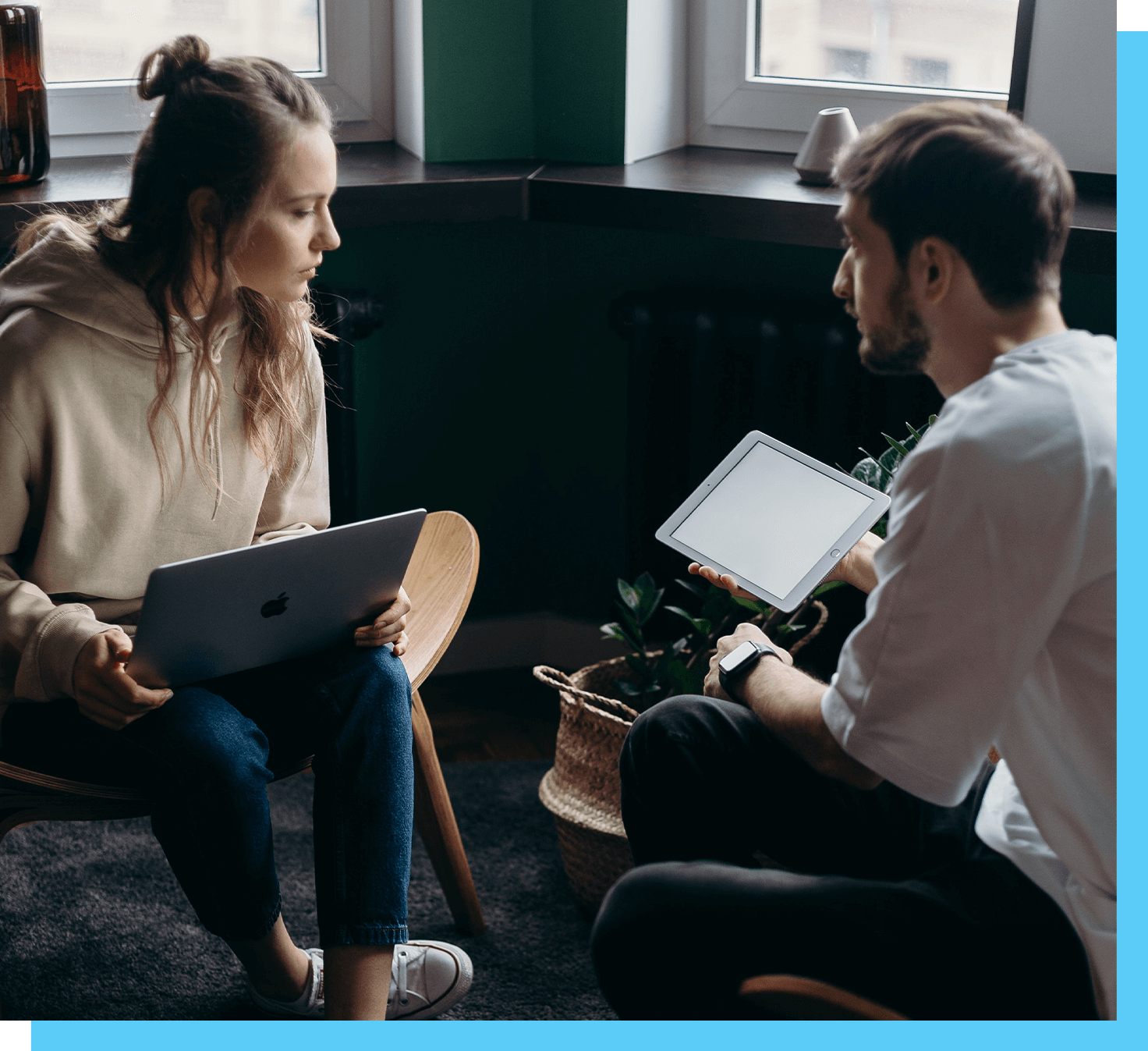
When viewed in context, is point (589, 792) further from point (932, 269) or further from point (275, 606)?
point (932, 269)

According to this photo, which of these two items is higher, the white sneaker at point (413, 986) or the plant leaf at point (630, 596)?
the plant leaf at point (630, 596)

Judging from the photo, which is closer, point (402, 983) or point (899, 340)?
point (899, 340)

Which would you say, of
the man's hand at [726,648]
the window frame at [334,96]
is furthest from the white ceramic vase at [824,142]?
the man's hand at [726,648]

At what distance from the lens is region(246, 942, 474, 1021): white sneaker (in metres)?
1.44

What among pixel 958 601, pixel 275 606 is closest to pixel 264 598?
pixel 275 606

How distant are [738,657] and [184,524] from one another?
63 centimetres

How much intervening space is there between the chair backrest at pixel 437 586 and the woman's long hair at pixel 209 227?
9.7 inches

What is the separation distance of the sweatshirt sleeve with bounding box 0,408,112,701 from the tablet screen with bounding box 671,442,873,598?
604mm

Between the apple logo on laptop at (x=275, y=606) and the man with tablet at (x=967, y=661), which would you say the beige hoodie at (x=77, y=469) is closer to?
the apple logo on laptop at (x=275, y=606)

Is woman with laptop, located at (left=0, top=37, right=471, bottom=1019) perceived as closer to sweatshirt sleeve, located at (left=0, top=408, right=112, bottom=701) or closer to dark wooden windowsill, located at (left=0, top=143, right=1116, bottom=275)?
sweatshirt sleeve, located at (left=0, top=408, right=112, bottom=701)

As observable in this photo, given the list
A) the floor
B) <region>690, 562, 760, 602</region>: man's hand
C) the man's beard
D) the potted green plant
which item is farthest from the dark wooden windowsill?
the floor

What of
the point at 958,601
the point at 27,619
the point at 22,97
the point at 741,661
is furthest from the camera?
the point at 22,97

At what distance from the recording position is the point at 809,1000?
89 cm

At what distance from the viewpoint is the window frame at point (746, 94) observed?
1.96 meters
